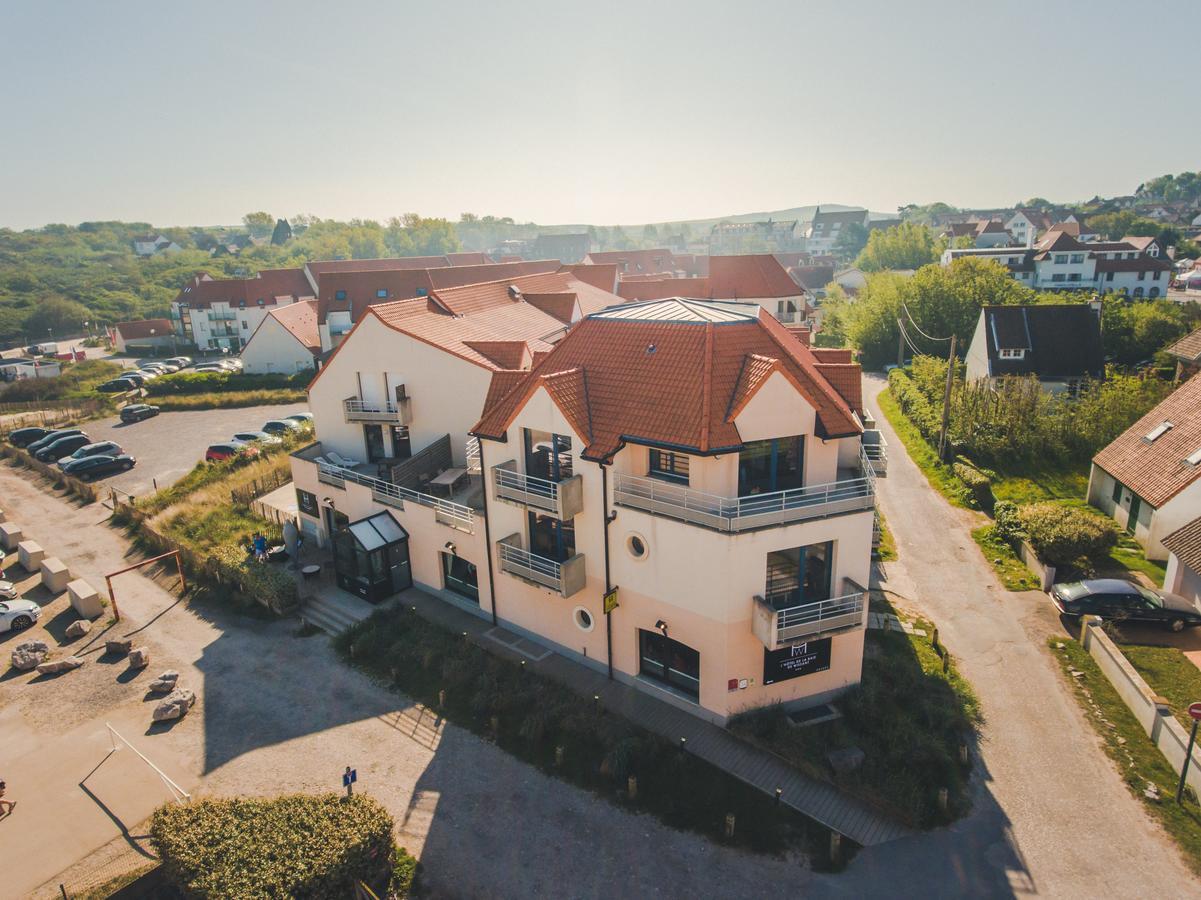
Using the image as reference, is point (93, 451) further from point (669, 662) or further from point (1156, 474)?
point (1156, 474)

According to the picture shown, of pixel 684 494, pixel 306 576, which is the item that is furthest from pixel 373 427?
pixel 684 494

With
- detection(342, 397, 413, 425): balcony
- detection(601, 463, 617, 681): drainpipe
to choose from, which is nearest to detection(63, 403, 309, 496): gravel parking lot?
detection(342, 397, 413, 425): balcony

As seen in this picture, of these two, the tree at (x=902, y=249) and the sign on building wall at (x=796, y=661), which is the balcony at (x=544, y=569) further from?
the tree at (x=902, y=249)

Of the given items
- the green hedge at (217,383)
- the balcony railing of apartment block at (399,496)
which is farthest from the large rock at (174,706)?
the green hedge at (217,383)

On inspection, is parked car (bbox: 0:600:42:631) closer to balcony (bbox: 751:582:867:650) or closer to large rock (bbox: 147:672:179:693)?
large rock (bbox: 147:672:179:693)

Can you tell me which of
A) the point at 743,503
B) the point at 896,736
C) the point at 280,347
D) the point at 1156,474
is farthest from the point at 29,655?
the point at 280,347
